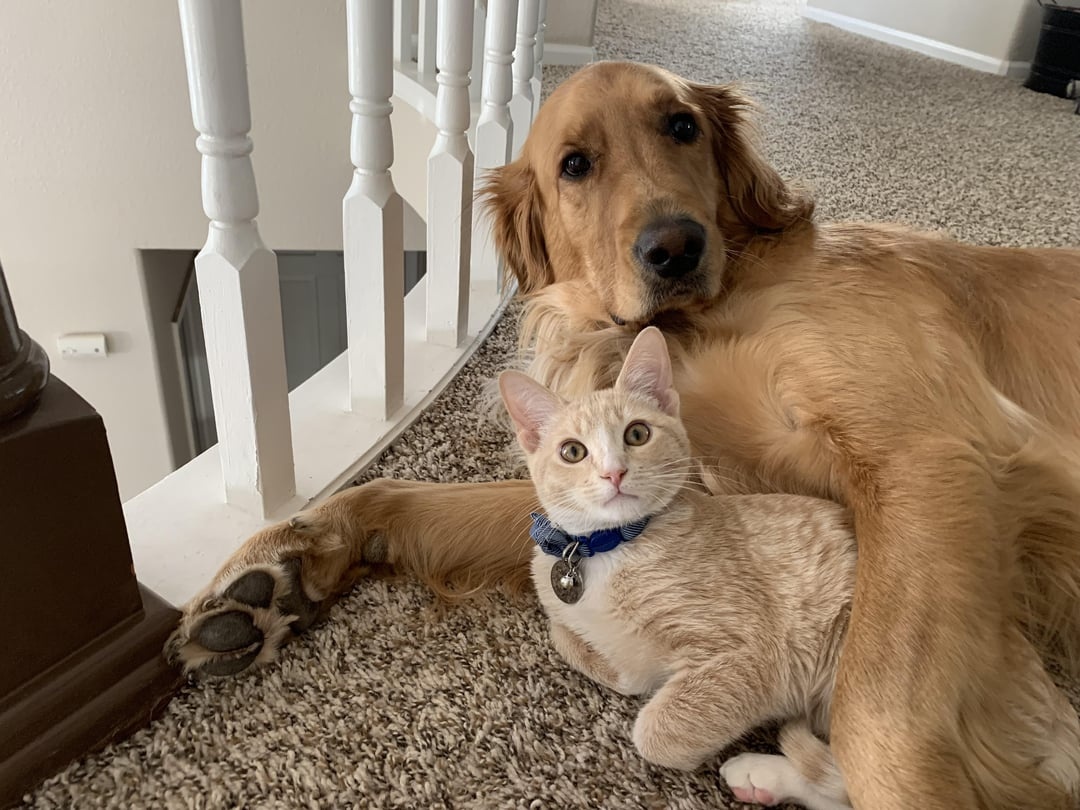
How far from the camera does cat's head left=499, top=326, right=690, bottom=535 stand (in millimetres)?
951

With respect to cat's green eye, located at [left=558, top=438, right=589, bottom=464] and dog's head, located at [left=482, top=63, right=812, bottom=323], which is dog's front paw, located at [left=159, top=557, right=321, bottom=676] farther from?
dog's head, located at [left=482, top=63, right=812, bottom=323]

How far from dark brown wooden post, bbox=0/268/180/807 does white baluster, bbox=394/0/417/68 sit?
2.29 metres

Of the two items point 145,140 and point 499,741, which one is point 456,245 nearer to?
point 499,741

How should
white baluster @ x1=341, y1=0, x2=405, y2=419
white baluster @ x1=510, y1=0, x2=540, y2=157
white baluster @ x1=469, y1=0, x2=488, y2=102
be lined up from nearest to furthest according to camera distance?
1. white baluster @ x1=341, y1=0, x2=405, y2=419
2. white baluster @ x1=510, y1=0, x2=540, y2=157
3. white baluster @ x1=469, y1=0, x2=488, y2=102

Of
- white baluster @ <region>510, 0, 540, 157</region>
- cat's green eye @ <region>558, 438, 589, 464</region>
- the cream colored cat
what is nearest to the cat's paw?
the cream colored cat

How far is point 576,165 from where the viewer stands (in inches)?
57.4

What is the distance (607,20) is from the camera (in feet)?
16.5

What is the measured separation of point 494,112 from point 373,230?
2.27ft

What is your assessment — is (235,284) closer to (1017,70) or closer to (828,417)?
(828,417)

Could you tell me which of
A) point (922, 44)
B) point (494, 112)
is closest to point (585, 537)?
point (494, 112)

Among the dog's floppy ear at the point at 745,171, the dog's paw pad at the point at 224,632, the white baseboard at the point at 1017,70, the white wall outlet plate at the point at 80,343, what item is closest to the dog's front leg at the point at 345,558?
the dog's paw pad at the point at 224,632

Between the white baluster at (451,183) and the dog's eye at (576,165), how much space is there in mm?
253

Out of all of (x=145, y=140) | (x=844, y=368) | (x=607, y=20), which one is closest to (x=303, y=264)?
(x=145, y=140)

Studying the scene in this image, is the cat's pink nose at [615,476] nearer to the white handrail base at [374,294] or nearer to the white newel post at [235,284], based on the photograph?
the white newel post at [235,284]
